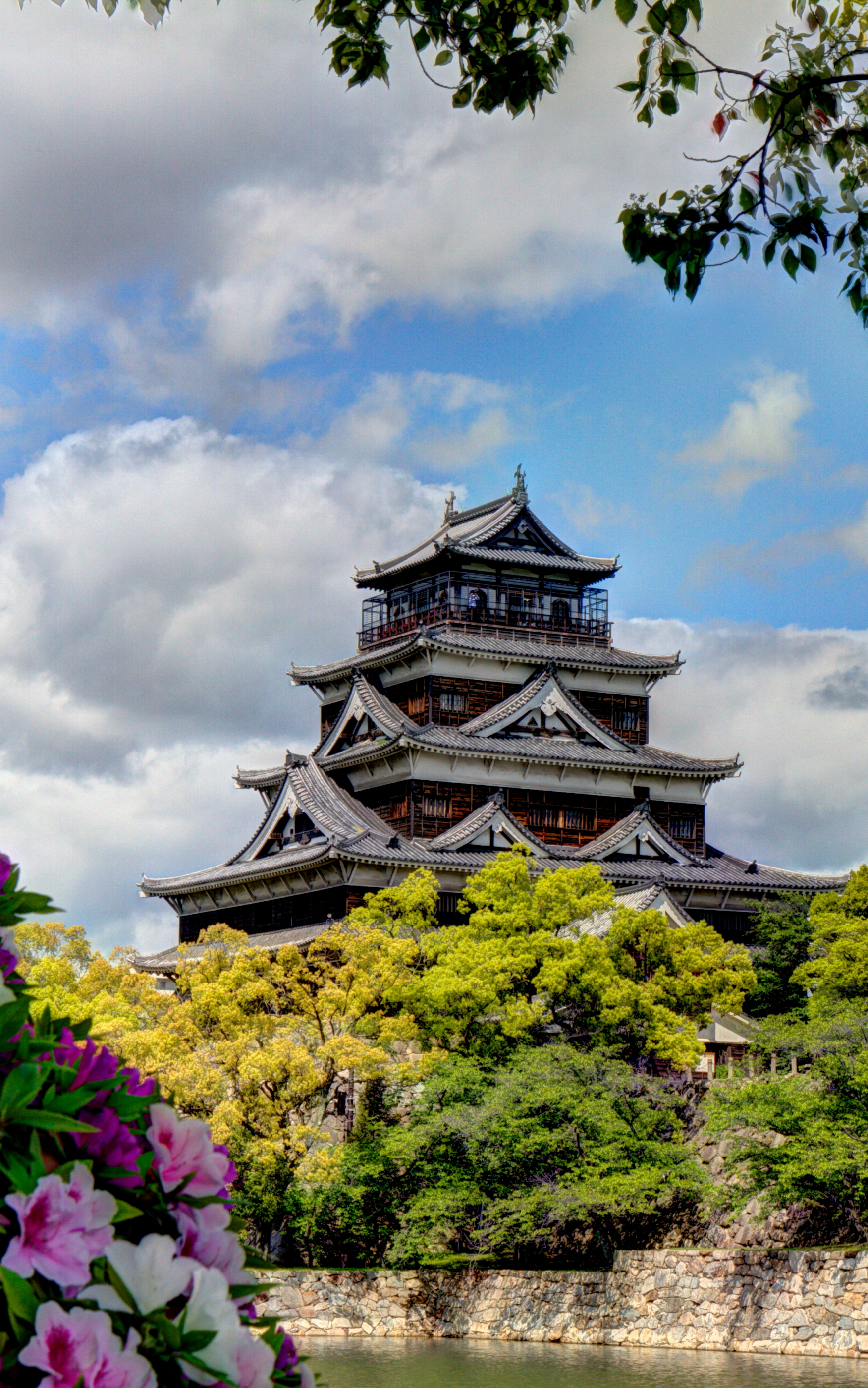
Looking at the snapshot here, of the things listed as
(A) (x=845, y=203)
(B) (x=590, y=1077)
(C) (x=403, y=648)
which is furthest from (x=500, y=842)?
(A) (x=845, y=203)

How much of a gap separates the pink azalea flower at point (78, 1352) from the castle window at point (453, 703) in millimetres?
36282

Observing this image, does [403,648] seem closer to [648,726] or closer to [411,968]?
[648,726]

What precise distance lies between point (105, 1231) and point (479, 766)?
34963 millimetres

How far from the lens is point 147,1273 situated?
2.15 meters

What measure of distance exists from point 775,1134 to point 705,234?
20494 mm

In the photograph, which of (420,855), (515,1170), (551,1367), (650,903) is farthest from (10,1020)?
(420,855)

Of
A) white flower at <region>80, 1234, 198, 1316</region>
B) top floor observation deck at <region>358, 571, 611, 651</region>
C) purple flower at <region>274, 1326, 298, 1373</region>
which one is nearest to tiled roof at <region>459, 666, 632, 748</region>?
top floor observation deck at <region>358, 571, 611, 651</region>

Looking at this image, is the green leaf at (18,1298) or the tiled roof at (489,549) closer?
the green leaf at (18,1298)

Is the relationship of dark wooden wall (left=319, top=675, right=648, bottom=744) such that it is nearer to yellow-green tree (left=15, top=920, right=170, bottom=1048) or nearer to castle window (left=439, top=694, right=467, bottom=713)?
castle window (left=439, top=694, right=467, bottom=713)

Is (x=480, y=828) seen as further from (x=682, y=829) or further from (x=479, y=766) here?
(x=682, y=829)

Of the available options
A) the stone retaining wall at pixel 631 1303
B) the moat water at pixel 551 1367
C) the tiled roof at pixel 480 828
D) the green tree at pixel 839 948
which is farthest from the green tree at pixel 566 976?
the tiled roof at pixel 480 828

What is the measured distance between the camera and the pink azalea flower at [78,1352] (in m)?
2.03

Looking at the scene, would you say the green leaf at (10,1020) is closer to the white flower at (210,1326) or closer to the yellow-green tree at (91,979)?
the white flower at (210,1326)

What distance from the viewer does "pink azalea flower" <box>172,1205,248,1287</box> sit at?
2.33 m
